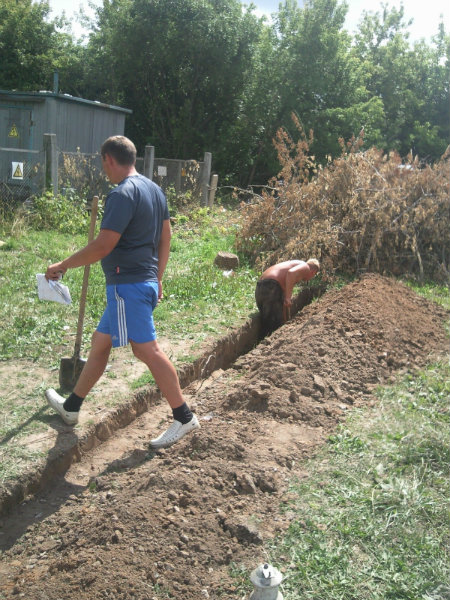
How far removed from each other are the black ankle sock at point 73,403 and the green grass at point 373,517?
173 cm

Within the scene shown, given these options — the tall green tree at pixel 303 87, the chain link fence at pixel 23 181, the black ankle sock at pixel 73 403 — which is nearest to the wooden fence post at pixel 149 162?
the chain link fence at pixel 23 181

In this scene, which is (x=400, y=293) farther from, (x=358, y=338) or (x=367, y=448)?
(x=367, y=448)

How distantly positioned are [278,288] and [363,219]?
9.73 feet

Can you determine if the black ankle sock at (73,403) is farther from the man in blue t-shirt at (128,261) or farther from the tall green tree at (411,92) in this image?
the tall green tree at (411,92)

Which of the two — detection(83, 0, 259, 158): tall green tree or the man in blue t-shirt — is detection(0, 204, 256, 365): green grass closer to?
the man in blue t-shirt

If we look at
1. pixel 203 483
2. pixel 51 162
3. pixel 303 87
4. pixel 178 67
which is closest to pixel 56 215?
pixel 51 162

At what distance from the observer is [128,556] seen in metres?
2.93

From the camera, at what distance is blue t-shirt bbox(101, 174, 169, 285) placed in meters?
3.75

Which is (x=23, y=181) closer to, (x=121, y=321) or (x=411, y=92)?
(x=121, y=321)

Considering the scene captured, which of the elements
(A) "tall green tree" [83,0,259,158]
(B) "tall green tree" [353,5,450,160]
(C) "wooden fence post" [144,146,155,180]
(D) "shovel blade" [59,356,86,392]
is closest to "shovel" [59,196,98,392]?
(D) "shovel blade" [59,356,86,392]

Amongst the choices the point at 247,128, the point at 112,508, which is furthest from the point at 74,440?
the point at 247,128

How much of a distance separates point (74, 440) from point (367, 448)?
2.09m

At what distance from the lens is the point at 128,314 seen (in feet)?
13.0

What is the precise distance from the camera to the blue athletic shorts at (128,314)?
3949mm
